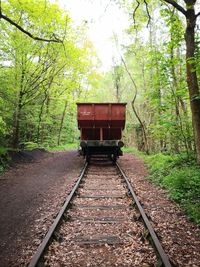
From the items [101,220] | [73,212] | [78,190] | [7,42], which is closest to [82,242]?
[101,220]

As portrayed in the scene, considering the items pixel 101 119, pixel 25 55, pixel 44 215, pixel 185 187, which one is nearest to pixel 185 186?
pixel 185 187

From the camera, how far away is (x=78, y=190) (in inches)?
316

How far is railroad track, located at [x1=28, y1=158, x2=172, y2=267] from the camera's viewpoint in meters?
3.88

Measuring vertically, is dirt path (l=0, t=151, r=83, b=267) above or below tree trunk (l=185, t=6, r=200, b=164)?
below

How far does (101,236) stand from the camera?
4684 mm

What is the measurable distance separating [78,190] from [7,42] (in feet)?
29.5

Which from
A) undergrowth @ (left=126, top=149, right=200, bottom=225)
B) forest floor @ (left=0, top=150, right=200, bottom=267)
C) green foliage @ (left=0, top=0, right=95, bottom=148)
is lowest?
forest floor @ (left=0, top=150, right=200, bottom=267)

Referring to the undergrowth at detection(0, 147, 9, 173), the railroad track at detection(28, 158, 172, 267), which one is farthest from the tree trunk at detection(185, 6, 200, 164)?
the undergrowth at detection(0, 147, 9, 173)

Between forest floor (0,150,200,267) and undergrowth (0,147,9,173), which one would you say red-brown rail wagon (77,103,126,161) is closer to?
forest floor (0,150,200,267)

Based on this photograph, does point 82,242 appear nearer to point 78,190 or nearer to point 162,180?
point 78,190

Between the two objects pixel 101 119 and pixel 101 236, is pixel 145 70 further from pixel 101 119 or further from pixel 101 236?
pixel 101 236

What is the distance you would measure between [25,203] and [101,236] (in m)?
2.92

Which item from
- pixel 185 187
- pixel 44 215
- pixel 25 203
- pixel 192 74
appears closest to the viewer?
pixel 44 215

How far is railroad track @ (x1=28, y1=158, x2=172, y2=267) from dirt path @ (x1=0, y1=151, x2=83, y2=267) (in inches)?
14.6
